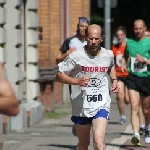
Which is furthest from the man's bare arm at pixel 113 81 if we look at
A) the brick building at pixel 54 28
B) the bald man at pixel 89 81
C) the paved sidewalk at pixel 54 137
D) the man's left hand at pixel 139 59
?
the brick building at pixel 54 28

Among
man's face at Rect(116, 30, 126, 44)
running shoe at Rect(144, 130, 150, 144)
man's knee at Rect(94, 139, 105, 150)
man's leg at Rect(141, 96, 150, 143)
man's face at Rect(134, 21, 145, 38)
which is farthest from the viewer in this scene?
man's face at Rect(116, 30, 126, 44)

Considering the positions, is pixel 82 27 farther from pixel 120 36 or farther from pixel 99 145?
pixel 120 36

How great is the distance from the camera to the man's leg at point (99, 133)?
350 inches

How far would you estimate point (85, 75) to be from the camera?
9391mm

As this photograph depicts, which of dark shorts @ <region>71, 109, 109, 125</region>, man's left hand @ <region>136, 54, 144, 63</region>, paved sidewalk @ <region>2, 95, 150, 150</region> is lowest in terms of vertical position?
paved sidewalk @ <region>2, 95, 150, 150</region>

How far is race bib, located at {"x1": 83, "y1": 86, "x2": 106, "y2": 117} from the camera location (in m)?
9.41

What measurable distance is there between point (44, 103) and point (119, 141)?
711cm

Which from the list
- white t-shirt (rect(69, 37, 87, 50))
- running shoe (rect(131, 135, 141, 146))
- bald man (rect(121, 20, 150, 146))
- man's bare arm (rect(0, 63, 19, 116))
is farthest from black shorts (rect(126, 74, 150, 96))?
man's bare arm (rect(0, 63, 19, 116))

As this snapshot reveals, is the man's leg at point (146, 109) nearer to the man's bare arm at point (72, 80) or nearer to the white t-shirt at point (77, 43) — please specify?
the white t-shirt at point (77, 43)

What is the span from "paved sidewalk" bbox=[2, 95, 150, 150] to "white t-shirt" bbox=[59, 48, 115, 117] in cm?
291

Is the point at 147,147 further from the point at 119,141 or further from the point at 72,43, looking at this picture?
the point at 72,43


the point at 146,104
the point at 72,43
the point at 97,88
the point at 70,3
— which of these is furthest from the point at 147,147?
the point at 70,3

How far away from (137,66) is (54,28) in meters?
9.41

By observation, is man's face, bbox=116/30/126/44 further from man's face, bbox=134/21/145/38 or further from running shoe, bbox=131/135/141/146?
running shoe, bbox=131/135/141/146
